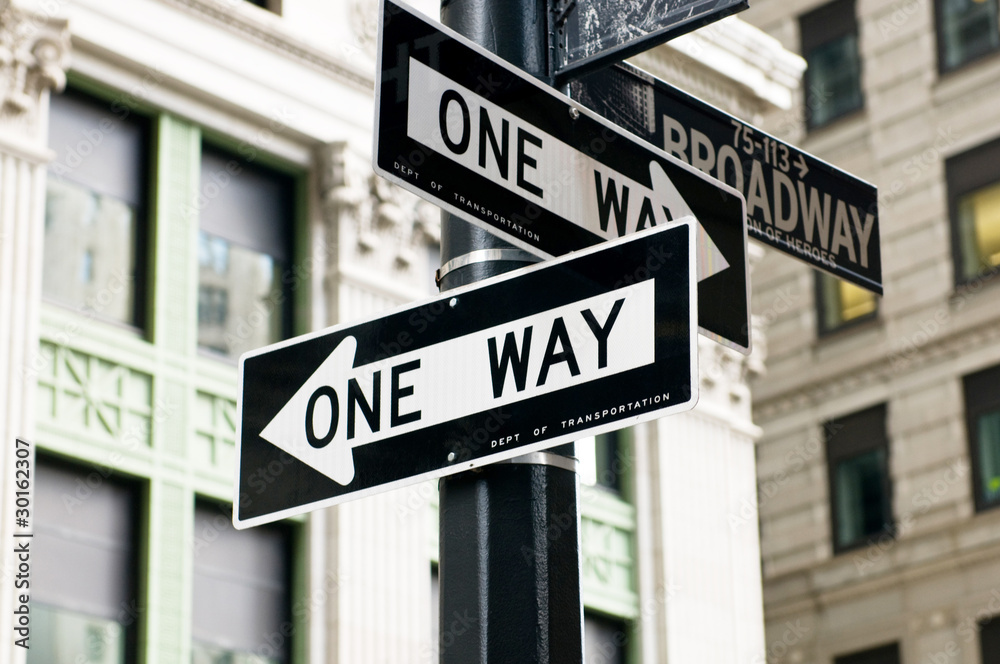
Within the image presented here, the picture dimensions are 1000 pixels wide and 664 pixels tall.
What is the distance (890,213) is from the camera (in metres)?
28.2

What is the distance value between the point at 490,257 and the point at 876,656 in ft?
78.9

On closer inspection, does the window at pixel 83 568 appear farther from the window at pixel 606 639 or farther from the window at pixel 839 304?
the window at pixel 839 304

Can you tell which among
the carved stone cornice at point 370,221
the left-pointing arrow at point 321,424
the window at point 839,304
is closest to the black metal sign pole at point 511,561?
the left-pointing arrow at point 321,424

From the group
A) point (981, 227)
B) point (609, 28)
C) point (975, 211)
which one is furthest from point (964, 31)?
point (609, 28)

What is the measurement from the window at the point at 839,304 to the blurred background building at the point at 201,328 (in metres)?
10.3

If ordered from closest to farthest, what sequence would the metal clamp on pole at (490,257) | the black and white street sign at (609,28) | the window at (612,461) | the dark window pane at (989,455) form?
the metal clamp on pole at (490,257) → the black and white street sign at (609,28) → the window at (612,461) → the dark window pane at (989,455)

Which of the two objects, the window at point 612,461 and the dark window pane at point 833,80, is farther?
the dark window pane at point 833,80

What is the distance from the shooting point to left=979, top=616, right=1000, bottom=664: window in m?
25.3

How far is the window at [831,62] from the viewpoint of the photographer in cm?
2912

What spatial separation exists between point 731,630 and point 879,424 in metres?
9.29

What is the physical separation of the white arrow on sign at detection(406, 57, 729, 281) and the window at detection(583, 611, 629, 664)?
544 inches

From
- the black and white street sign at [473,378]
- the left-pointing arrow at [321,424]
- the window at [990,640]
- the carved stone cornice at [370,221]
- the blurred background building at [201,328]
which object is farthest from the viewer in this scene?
the window at [990,640]

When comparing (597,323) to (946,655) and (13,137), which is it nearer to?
(13,137)

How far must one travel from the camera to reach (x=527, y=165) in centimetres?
418
